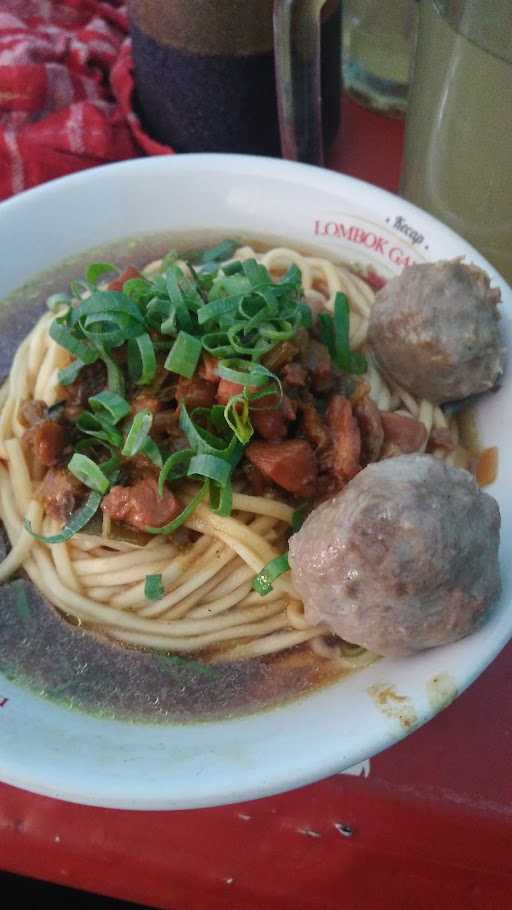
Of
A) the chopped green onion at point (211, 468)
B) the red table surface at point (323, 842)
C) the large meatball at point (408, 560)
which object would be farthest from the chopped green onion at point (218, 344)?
the red table surface at point (323, 842)

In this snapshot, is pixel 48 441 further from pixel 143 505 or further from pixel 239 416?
pixel 239 416

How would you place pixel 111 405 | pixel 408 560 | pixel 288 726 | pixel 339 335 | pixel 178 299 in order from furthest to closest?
pixel 339 335, pixel 178 299, pixel 111 405, pixel 288 726, pixel 408 560

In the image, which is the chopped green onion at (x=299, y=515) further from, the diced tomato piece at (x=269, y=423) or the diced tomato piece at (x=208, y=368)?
the diced tomato piece at (x=208, y=368)

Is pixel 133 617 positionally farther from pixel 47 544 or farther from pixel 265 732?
pixel 265 732

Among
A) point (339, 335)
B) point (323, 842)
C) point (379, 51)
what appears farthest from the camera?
point (379, 51)

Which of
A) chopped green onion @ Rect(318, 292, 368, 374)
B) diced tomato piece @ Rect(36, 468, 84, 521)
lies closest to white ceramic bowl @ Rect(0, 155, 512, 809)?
chopped green onion @ Rect(318, 292, 368, 374)

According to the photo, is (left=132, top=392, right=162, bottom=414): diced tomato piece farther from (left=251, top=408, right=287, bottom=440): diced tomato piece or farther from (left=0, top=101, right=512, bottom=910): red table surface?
(left=0, top=101, right=512, bottom=910): red table surface

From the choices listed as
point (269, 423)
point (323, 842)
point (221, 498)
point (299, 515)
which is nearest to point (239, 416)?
point (269, 423)
